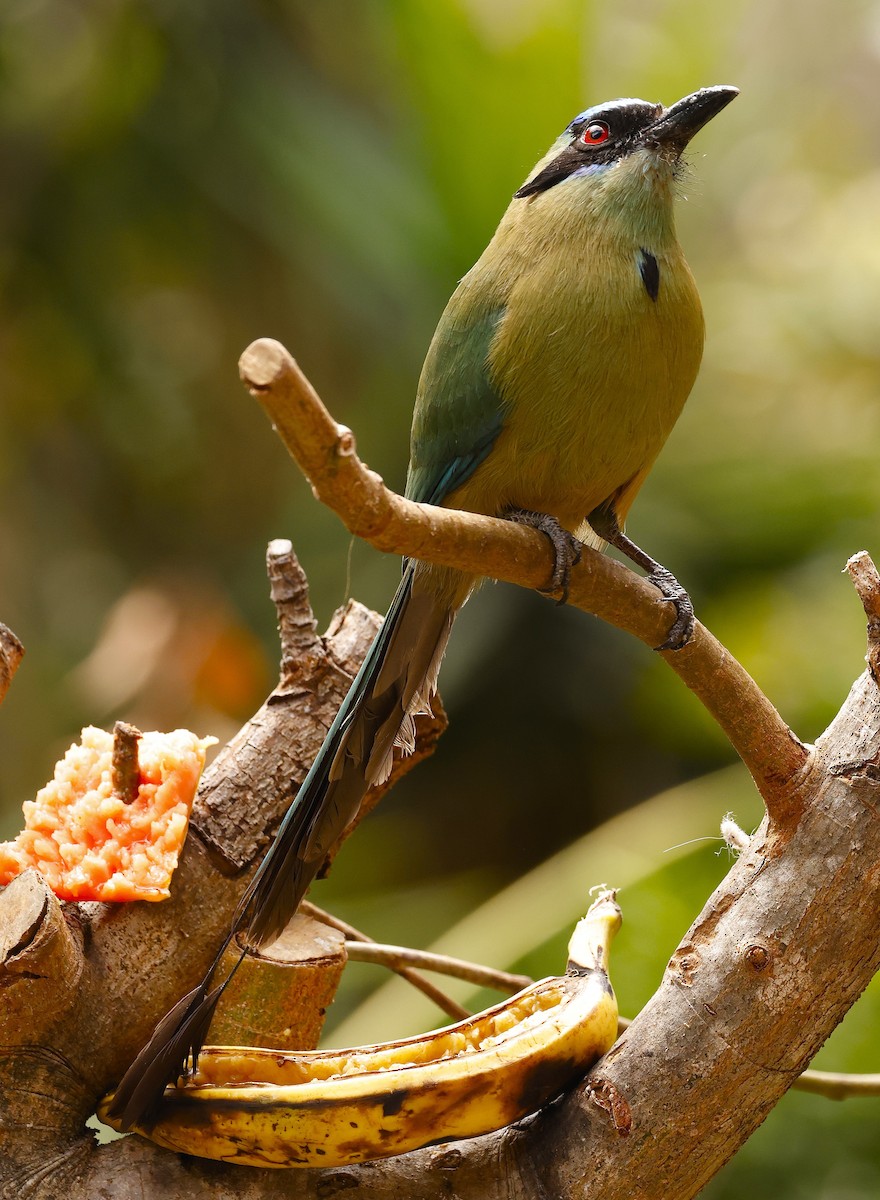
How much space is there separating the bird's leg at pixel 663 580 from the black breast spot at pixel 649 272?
0.42m

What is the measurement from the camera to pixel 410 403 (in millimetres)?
4094

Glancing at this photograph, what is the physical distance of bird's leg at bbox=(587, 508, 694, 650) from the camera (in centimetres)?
159

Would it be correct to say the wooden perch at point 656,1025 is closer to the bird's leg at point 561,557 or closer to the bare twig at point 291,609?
the bird's leg at point 561,557

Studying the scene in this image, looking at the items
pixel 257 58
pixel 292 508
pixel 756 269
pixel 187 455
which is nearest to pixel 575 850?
pixel 292 508

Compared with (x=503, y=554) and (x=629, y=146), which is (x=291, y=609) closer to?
(x=503, y=554)

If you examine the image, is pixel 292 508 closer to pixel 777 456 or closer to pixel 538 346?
pixel 777 456

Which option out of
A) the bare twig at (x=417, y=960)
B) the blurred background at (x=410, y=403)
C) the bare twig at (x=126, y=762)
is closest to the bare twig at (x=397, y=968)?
the bare twig at (x=417, y=960)

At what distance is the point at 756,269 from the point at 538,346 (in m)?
2.93

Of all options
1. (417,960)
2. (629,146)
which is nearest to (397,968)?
(417,960)

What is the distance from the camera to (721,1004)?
1.40 meters

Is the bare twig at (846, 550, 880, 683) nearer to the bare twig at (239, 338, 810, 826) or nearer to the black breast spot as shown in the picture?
the bare twig at (239, 338, 810, 826)

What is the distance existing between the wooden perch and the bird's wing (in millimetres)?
342

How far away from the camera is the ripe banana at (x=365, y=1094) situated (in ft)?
4.43

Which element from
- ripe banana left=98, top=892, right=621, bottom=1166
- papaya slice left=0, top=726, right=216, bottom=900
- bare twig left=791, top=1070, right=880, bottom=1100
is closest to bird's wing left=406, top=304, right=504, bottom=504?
papaya slice left=0, top=726, right=216, bottom=900
